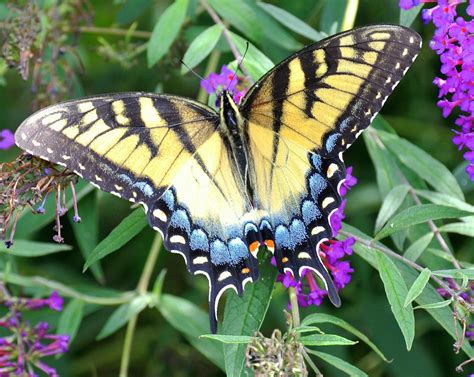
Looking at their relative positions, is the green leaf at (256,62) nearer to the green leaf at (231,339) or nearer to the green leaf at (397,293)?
the green leaf at (397,293)

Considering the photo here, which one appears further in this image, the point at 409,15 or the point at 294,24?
the point at 294,24

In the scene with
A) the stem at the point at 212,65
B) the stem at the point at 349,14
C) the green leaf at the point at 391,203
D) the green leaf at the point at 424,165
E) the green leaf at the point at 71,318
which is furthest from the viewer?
the stem at the point at 212,65

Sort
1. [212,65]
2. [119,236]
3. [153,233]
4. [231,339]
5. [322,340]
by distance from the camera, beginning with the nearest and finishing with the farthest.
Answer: [231,339]
[322,340]
[119,236]
[212,65]
[153,233]

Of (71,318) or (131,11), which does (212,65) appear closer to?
(131,11)

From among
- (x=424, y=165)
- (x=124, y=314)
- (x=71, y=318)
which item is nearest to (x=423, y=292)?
(x=424, y=165)

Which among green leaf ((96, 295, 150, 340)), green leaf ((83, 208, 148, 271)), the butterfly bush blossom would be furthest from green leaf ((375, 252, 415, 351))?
green leaf ((96, 295, 150, 340))

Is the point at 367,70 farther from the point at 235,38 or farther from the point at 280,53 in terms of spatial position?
the point at 280,53

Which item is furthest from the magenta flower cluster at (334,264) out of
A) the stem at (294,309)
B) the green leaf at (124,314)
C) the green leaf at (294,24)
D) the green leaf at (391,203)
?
the green leaf at (124,314)
